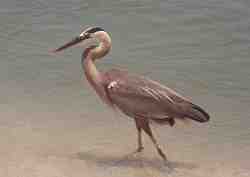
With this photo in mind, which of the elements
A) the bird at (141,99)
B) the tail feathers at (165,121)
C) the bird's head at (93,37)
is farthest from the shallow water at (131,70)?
the bird's head at (93,37)

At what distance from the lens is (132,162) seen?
789cm

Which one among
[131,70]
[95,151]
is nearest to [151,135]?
[95,151]

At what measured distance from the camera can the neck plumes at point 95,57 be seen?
25.8 feet

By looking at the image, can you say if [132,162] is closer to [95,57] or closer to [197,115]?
[197,115]

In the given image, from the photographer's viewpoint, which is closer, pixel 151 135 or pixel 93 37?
pixel 151 135

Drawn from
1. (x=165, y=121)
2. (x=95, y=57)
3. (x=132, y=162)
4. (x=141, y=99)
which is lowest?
(x=132, y=162)

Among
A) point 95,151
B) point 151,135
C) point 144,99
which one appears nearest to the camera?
point 144,99

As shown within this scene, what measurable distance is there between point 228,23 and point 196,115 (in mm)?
4005

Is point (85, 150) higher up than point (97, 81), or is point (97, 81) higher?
point (97, 81)

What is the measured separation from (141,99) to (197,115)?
0.61 m

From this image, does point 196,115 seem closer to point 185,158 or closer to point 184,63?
point 185,158

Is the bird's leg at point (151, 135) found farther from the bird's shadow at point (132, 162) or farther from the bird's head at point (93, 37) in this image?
the bird's head at point (93, 37)

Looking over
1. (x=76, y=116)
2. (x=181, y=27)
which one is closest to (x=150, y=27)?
(x=181, y=27)

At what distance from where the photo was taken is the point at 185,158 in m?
7.86
